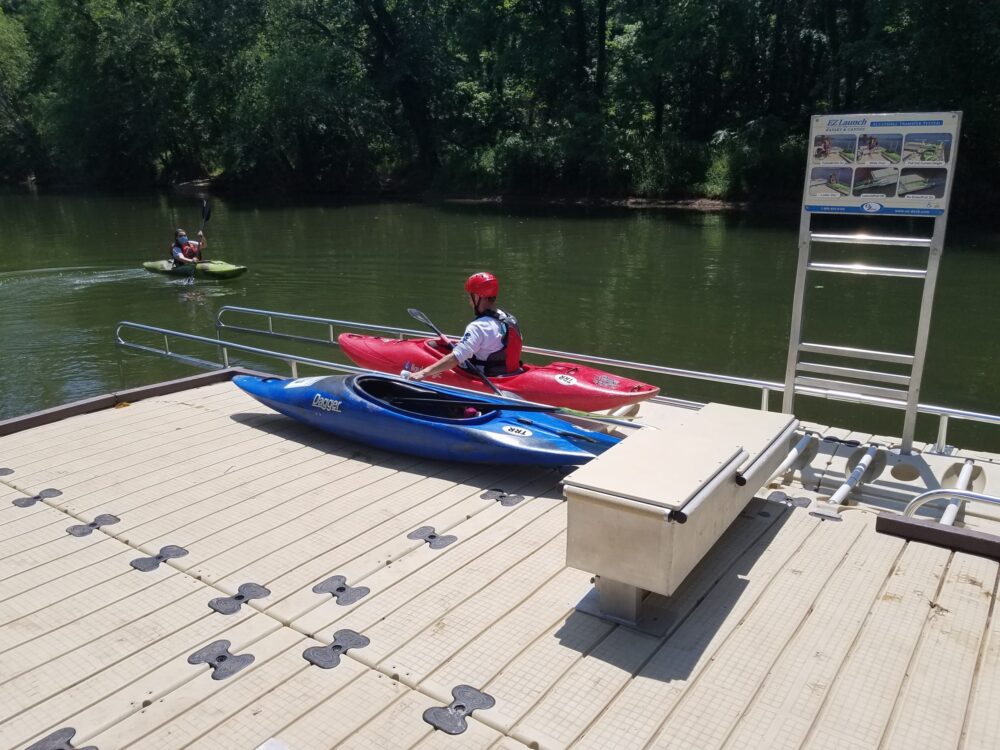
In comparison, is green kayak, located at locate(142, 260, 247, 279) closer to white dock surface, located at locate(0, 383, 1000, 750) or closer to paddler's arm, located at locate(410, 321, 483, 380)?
paddler's arm, located at locate(410, 321, 483, 380)

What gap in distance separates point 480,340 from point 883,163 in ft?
10.3

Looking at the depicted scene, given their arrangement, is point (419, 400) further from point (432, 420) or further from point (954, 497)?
point (954, 497)

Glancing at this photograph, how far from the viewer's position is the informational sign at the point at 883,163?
15.4ft

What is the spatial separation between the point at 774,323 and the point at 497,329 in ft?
29.0

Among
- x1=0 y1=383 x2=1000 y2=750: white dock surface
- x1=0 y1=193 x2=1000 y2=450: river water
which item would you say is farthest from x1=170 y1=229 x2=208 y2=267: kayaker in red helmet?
x1=0 y1=383 x2=1000 y2=750: white dock surface

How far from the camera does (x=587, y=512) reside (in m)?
3.44

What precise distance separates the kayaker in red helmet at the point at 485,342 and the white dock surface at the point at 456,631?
1.35 meters

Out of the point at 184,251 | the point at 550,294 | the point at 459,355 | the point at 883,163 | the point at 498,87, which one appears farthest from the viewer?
the point at 498,87

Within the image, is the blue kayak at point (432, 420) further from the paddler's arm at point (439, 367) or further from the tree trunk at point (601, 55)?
the tree trunk at point (601, 55)

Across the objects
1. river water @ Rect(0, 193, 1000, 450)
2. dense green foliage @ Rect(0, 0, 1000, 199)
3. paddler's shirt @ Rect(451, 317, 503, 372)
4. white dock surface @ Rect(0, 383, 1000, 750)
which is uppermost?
dense green foliage @ Rect(0, 0, 1000, 199)

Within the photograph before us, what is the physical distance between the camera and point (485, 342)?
21.6ft

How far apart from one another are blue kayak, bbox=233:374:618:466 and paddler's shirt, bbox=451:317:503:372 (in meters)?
0.43

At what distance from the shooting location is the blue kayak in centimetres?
539

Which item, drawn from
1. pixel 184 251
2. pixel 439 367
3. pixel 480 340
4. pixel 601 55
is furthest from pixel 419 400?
pixel 601 55
